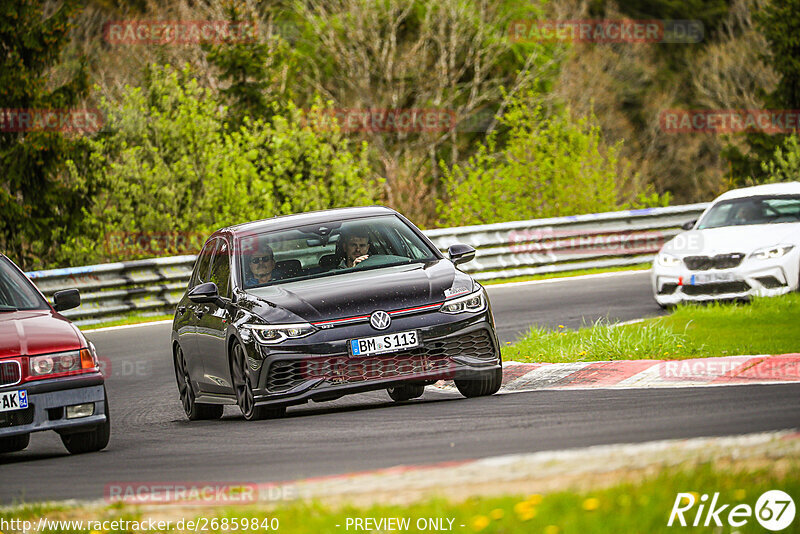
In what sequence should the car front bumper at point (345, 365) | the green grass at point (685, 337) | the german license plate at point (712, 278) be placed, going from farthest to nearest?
1. the german license plate at point (712, 278)
2. the green grass at point (685, 337)
3. the car front bumper at point (345, 365)

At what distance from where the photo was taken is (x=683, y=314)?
14.4 m

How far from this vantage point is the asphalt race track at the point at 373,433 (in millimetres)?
7473

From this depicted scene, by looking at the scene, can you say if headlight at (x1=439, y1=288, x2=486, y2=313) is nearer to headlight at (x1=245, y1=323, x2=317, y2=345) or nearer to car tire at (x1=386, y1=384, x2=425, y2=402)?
headlight at (x1=245, y1=323, x2=317, y2=345)

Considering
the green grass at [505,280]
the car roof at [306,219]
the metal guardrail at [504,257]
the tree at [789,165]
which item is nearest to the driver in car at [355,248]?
the car roof at [306,219]

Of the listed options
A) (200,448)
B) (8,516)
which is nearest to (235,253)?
(200,448)

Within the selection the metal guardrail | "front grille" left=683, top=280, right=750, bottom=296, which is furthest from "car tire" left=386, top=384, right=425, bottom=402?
the metal guardrail

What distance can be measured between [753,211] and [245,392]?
9130 mm

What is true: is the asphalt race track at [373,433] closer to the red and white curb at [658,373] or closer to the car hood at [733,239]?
the red and white curb at [658,373]

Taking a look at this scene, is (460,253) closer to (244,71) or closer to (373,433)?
(373,433)

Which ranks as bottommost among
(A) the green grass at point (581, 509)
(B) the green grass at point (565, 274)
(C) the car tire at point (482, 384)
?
(B) the green grass at point (565, 274)

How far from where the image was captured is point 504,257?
2350 centimetres

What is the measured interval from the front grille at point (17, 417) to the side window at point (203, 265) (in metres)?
3.19

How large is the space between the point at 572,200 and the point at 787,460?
2198 centimetres

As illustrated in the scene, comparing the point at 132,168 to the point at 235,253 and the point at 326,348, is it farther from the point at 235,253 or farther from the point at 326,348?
the point at 326,348
